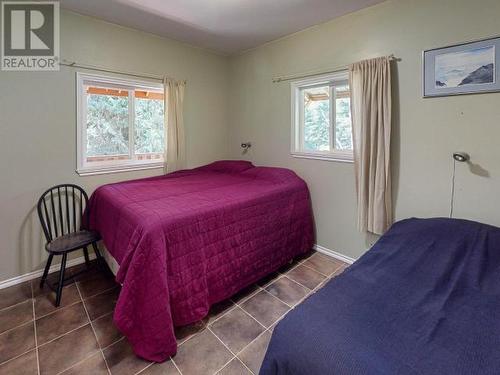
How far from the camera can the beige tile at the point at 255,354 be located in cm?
155

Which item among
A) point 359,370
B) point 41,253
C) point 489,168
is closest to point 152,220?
point 359,370

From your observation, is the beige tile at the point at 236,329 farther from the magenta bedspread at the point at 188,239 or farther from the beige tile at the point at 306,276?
the beige tile at the point at 306,276

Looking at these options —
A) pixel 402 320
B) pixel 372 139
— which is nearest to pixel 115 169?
pixel 372 139

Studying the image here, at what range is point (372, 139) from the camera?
7.55 feet

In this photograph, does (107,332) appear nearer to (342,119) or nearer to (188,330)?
(188,330)

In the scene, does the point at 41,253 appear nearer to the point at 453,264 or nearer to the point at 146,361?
the point at 146,361

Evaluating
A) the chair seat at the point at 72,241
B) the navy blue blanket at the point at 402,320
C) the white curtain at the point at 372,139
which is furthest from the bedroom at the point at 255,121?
the navy blue blanket at the point at 402,320

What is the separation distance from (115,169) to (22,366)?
6.06ft

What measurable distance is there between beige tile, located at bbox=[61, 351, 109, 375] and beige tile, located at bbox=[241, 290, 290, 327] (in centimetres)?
98

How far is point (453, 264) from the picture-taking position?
1401 millimetres

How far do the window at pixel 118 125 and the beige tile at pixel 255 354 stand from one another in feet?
Answer: 7.43

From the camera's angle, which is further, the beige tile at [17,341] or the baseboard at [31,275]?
the baseboard at [31,275]

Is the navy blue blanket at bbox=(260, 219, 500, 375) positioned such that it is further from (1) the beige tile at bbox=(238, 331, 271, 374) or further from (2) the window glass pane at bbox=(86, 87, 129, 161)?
(2) the window glass pane at bbox=(86, 87, 129, 161)

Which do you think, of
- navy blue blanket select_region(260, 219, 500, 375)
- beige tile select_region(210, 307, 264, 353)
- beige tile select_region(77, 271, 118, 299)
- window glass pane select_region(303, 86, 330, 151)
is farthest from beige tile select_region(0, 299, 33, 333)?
window glass pane select_region(303, 86, 330, 151)
